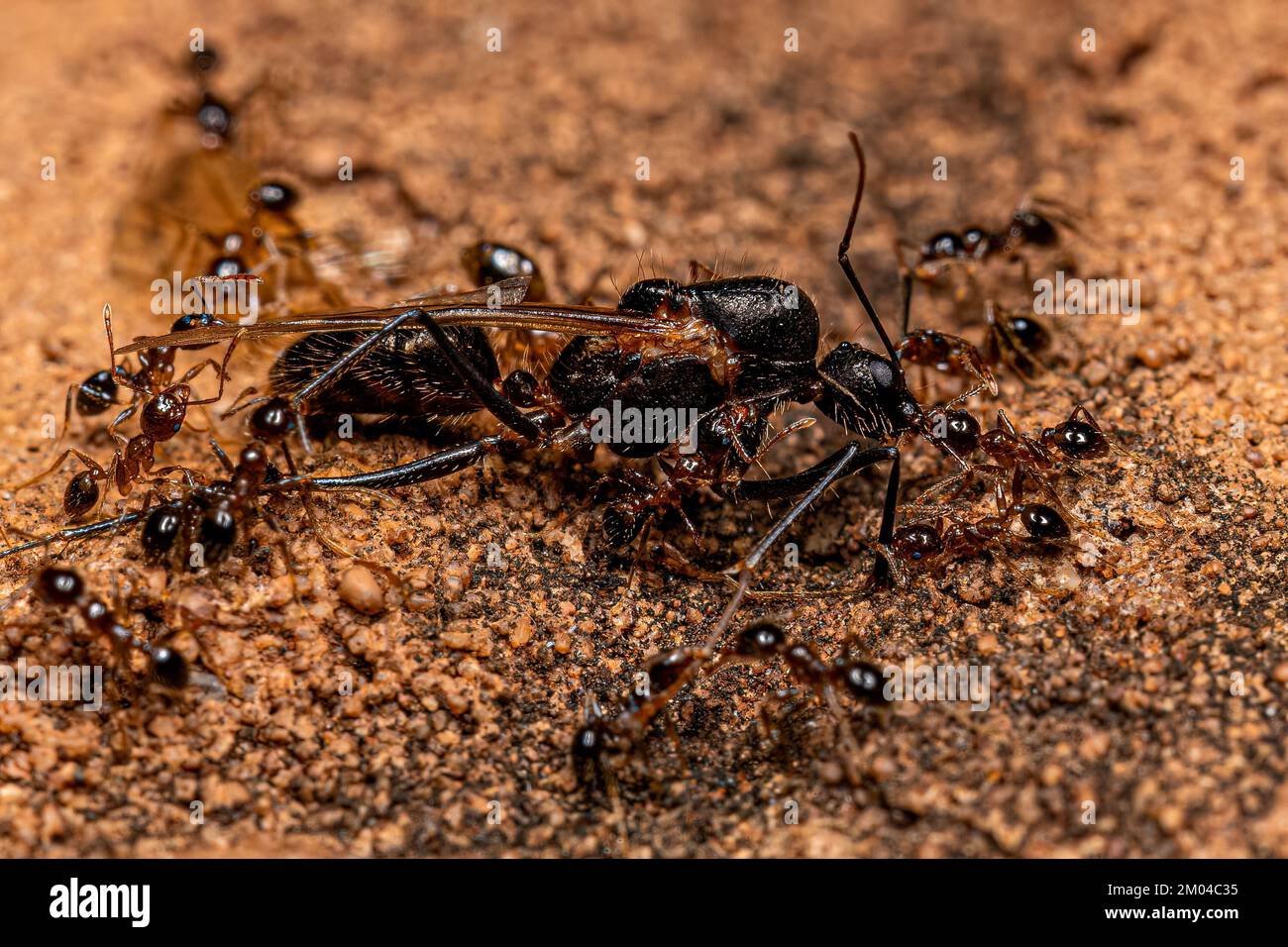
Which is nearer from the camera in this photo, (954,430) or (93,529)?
(93,529)

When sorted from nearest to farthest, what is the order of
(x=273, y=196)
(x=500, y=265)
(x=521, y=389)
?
(x=521, y=389)
(x=500, y=265)
(x=273, y=196)

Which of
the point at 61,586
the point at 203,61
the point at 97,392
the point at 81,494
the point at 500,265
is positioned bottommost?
the point at 61,586

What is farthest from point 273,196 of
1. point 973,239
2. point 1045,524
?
point 1045,524

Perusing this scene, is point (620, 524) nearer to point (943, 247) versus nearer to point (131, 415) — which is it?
point (131, 415)

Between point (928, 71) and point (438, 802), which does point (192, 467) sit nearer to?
point (438, 802)

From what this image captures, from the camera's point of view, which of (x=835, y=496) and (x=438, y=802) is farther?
(x=835, y=496)

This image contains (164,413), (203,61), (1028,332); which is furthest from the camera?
(203,61)

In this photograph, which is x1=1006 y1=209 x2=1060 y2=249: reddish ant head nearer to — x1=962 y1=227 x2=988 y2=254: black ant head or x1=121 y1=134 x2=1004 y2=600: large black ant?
x1=962 y1=227 x2=988 y2=254: black ant head

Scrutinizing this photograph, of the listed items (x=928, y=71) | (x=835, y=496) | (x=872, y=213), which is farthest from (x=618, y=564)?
(x=928, y=71)
